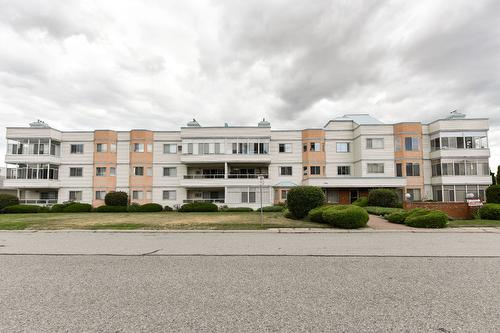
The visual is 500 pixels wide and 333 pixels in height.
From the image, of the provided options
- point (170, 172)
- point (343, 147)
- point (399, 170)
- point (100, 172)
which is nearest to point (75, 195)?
point (100, 172)

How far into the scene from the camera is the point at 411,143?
33594mm

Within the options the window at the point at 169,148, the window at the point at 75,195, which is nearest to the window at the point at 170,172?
the window at the point at 169,148

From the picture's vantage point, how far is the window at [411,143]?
33562 mm

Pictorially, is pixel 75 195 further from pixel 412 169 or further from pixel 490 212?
pixel 412 169

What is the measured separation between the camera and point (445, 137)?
32.5m

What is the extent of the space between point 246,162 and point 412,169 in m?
20.8

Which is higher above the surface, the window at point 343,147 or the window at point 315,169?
the window at point 343,147

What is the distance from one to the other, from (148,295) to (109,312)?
811mm

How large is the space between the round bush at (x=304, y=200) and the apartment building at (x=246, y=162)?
13243 millimetres

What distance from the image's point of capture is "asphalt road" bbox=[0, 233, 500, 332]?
3812 millimetres

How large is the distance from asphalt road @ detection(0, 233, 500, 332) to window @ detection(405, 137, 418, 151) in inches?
1129

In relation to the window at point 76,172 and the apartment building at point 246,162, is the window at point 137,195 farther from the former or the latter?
the window at point 76,172

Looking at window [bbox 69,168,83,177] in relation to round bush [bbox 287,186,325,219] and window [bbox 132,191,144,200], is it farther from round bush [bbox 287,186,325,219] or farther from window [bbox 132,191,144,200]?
round bush [bbox 287,186,325,219]

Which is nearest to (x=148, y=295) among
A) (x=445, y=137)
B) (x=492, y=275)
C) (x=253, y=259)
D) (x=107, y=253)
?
(x=253, y=259)
